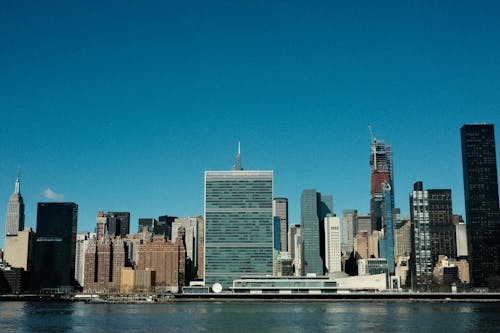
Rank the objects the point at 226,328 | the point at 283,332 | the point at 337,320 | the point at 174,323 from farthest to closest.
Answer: the point at 337,320
the point at 174,323
the point at 226,328
the point at 283,332

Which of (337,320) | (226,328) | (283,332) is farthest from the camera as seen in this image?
(337,320)

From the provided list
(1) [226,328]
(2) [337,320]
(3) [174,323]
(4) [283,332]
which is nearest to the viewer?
(4) [283,332]

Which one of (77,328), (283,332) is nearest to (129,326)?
(77,328)

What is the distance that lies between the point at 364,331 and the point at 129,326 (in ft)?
134

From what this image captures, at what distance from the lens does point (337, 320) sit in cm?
13638

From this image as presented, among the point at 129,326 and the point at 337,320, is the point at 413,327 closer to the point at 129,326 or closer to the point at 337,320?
the point at 337,320

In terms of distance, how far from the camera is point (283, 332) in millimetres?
107812

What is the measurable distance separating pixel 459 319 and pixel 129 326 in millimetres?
64877

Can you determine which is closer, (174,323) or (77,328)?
(77,328)

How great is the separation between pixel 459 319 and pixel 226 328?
51.1m

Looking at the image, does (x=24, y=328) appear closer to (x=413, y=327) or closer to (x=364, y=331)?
(x=364, y=331)

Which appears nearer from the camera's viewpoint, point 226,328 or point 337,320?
point 226,328

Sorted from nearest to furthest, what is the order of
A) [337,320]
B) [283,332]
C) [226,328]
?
[283,332]
[226,328]
[337,320]

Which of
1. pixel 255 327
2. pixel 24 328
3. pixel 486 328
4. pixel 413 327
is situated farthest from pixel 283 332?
pixel 24 328
